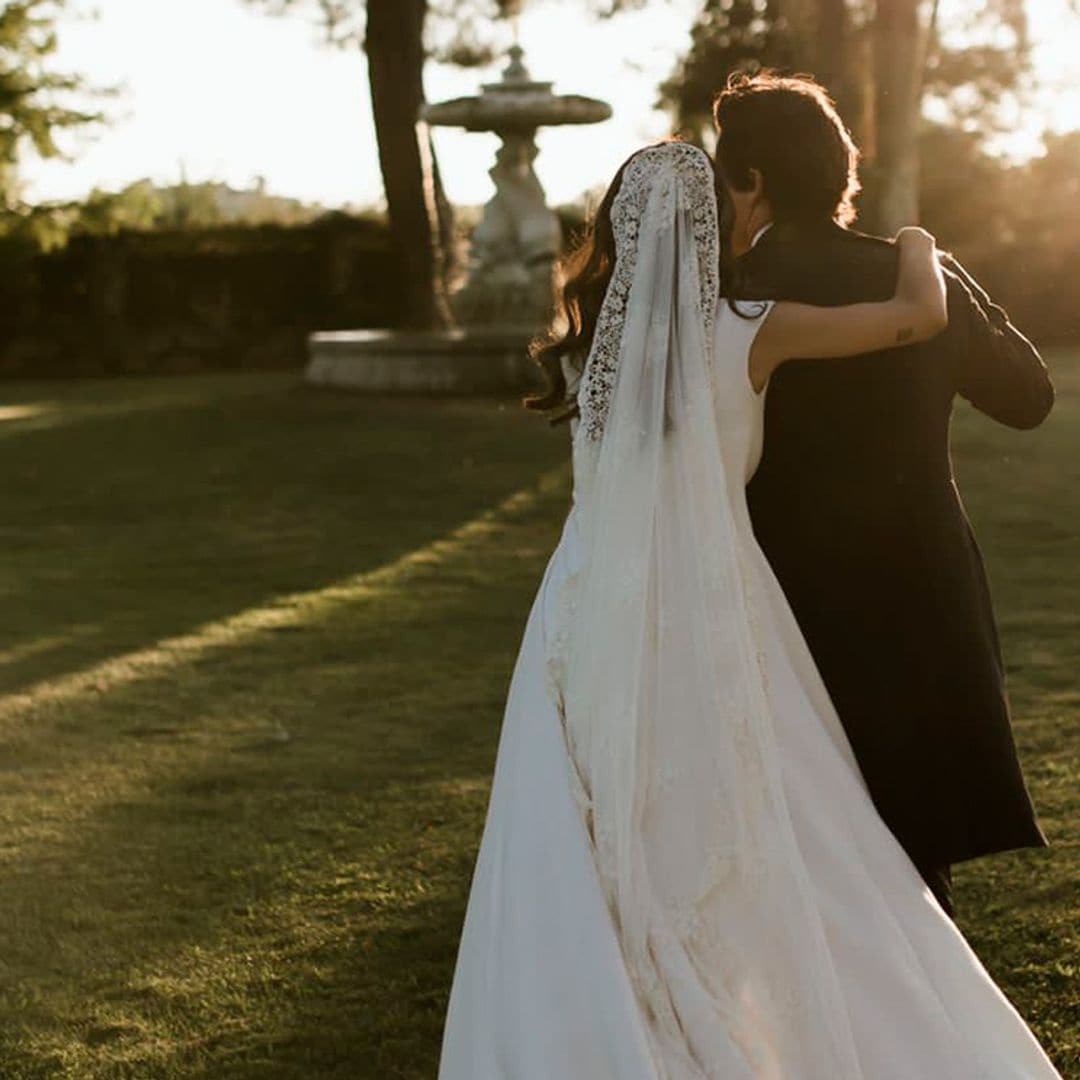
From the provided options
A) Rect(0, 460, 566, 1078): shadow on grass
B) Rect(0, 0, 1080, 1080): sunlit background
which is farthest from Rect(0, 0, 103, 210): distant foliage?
Rect(0, 460, 566, 1078): shadow on grass

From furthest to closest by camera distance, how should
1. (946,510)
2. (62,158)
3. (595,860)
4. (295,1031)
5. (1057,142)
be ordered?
(1057,142), (62,158), (295,1031), (946,510), (595,860)

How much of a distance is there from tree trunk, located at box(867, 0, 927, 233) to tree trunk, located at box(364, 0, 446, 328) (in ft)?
16.5

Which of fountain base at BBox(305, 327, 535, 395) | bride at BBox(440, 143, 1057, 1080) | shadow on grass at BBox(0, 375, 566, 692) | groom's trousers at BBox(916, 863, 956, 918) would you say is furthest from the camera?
fountain base at BBox(305, 327, 535, 395)

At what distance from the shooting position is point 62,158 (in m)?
29.1

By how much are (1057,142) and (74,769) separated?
35.2 metres

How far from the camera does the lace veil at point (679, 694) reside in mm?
3285

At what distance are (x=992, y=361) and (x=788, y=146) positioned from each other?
0.58 m

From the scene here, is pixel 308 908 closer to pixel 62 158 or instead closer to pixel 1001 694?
pixel 1001 694

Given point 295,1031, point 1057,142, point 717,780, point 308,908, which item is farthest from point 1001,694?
point 1057,142

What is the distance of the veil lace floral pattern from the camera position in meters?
3.33

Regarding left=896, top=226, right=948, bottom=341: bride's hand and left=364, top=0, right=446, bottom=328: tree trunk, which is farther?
left=364, top=0, right=446, bottom=328: tree trunk

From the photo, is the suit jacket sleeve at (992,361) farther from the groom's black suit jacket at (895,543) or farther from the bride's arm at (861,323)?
the bride's arm at (861,323)

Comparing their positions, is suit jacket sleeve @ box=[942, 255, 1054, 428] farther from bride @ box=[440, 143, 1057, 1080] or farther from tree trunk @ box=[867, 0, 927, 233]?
tree trunk @ box=[867, 0, 927, 233]

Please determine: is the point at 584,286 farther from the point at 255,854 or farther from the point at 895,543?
the point at 255,854
